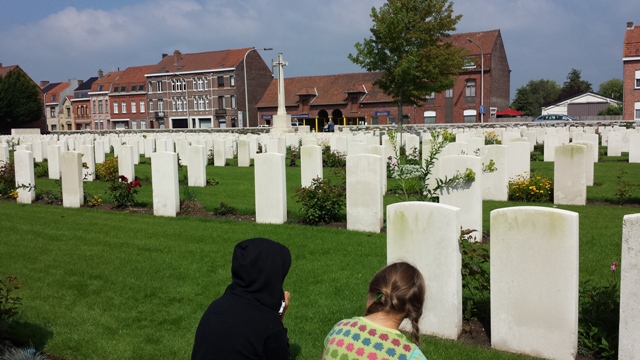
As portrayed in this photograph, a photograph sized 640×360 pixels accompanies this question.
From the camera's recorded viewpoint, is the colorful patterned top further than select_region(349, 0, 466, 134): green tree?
No

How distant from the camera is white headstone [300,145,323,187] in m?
12.0

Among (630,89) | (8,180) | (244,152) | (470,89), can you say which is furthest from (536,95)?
(8,180)

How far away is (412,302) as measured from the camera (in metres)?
2.46

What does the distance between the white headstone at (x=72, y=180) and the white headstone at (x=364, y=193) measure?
19.1ft

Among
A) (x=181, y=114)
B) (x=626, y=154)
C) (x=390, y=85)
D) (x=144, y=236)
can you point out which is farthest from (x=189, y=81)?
(x=144, y=236)

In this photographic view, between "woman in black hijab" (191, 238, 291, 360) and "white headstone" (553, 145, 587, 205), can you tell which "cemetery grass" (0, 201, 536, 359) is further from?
"white headstone" (553, 145, 587, 205)

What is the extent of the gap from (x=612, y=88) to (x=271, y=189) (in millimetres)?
100032

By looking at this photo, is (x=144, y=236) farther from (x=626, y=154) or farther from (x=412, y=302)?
(x=626, y=154)

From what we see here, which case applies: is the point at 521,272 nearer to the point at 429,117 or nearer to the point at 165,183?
the point at 165,183

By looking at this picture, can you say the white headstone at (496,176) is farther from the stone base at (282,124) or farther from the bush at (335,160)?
the stone base at (282,124)

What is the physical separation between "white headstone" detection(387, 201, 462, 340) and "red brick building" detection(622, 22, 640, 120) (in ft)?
142

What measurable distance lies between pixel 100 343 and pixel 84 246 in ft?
11.6

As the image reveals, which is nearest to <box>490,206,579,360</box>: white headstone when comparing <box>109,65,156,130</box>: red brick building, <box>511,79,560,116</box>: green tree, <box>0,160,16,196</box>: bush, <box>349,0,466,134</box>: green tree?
<box>0,160,16,196</box>: bush

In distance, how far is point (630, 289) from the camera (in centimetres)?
400
